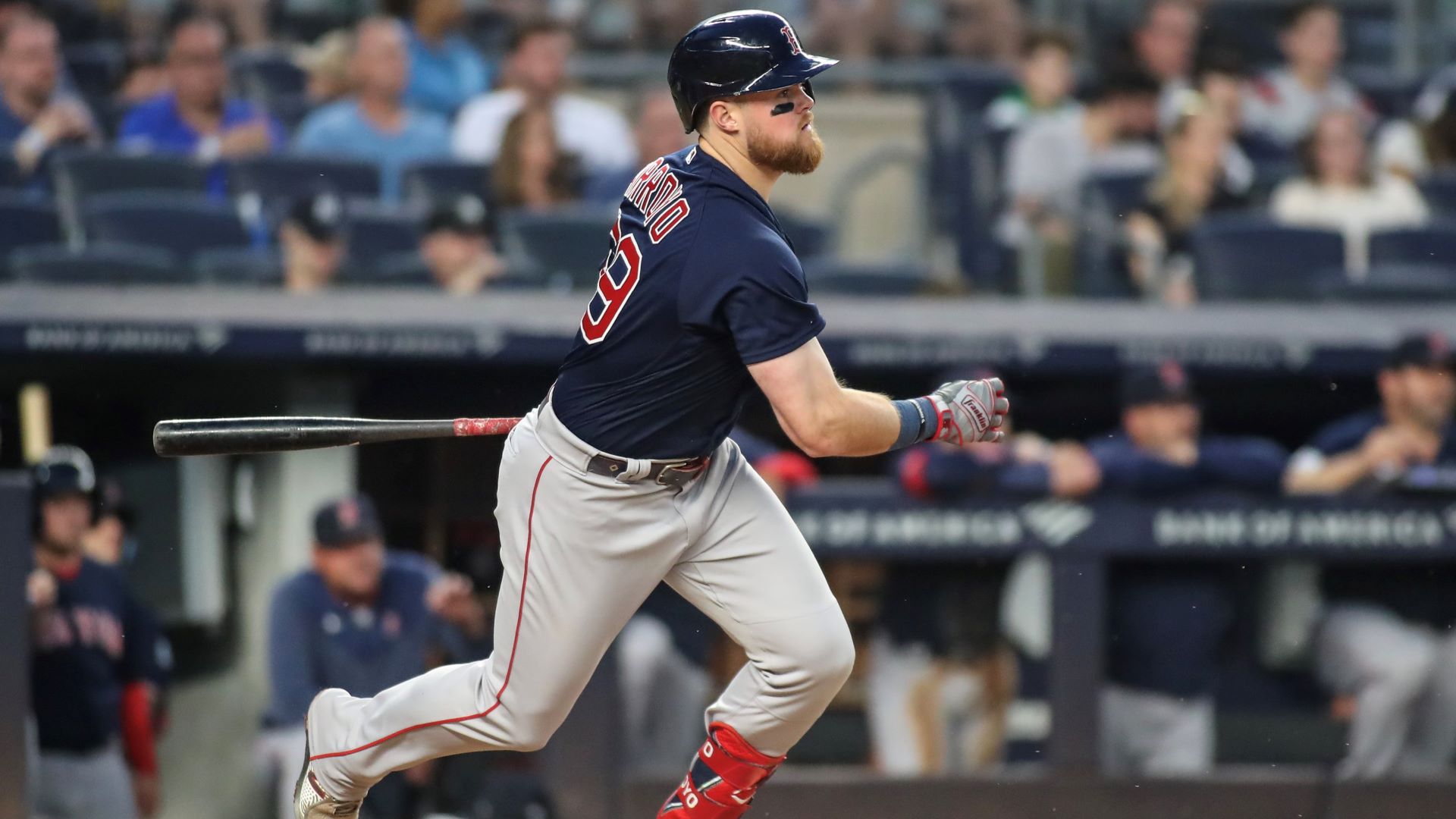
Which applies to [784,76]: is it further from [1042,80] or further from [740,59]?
[1042,80]

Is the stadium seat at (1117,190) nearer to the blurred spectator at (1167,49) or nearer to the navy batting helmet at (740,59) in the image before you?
the blurred spectator at (1167,49)

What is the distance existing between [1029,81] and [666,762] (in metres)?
3.44

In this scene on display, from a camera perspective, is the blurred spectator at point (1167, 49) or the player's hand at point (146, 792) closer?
the player's hand at point (146, 792)

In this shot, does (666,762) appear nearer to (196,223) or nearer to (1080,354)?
(1080,354)

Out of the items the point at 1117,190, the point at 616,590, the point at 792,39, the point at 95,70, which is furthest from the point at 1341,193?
the point at 95,70

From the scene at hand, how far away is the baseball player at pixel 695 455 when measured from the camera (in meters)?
3.02

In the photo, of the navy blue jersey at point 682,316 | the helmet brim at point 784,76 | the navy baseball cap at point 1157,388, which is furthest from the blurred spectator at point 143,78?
the helmet brim at point 784,76

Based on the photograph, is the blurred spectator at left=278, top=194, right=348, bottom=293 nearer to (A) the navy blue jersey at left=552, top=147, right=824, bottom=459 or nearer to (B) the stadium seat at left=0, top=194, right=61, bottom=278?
(B) the stadium seat at left=0, top=194, right=61, bottom=278

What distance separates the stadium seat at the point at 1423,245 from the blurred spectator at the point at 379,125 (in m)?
3.50

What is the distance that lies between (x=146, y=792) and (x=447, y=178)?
2.46 meters

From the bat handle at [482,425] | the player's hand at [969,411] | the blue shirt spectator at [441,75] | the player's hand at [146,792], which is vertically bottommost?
→ the player's hand at [146,792]

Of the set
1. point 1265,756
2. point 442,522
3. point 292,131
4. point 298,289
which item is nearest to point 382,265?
point 298,289

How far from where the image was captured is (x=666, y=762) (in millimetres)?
5047

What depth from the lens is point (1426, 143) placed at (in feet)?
24.7
